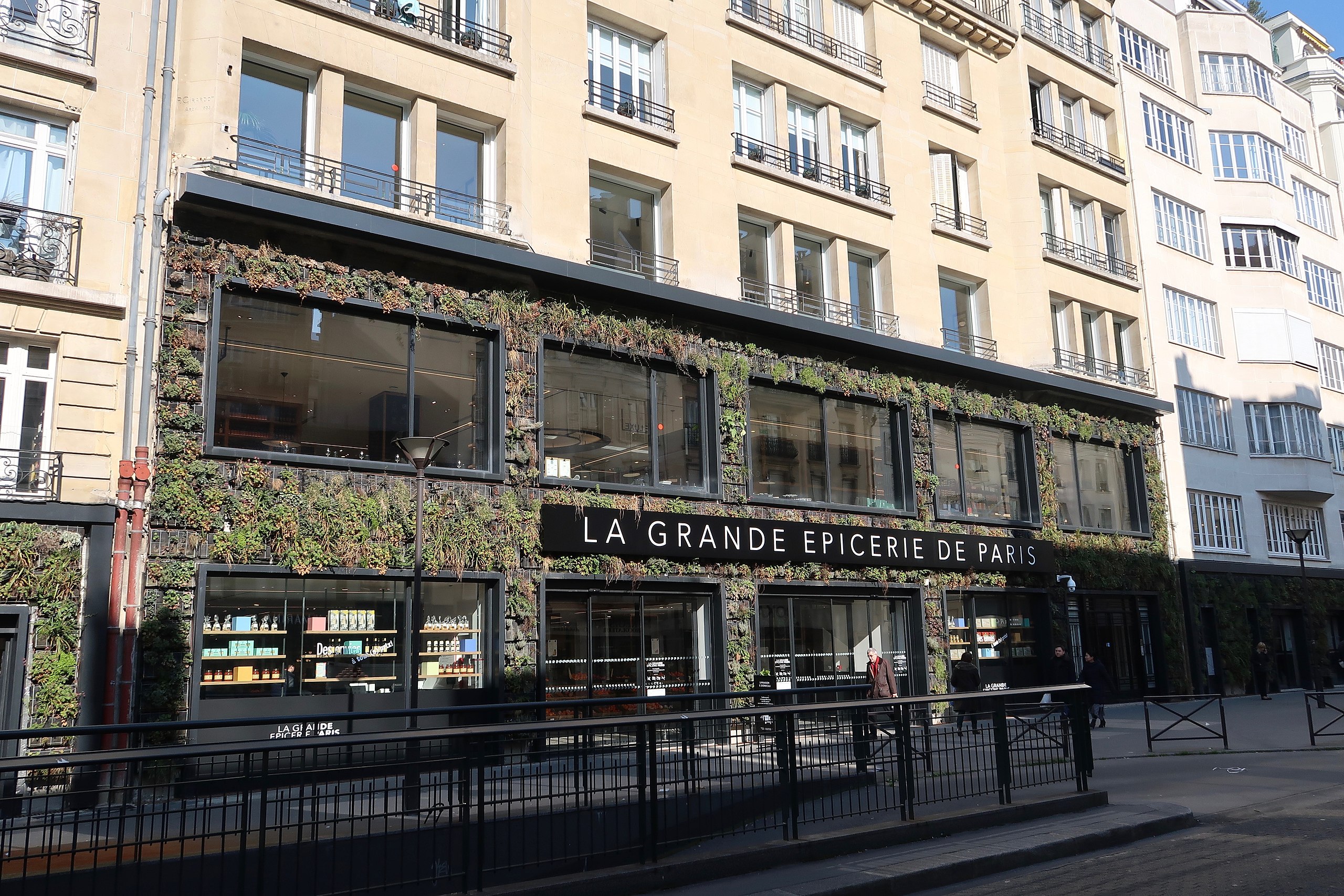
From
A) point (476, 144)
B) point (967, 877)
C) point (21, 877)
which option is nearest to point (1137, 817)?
point (967, 877)

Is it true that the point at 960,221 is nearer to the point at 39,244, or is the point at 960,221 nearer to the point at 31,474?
the point at 39,244

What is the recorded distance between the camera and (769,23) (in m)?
22.8

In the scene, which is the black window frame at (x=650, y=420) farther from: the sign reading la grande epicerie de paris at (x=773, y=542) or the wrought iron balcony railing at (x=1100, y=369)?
the wrought iron balcony railing at (x=1100, y=369)

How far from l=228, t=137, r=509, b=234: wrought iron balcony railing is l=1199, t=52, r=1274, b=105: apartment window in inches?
1133

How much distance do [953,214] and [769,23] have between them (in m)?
6.51

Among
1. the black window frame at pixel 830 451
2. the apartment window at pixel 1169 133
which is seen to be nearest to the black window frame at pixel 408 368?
the black window frame at pixel 830 451

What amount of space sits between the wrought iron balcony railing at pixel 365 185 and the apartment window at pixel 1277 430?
26482 millimetres

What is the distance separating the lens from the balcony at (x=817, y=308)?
2141 centimetres

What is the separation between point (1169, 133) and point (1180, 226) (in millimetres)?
3060

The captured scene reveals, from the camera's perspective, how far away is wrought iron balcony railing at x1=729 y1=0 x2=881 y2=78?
73.9ft

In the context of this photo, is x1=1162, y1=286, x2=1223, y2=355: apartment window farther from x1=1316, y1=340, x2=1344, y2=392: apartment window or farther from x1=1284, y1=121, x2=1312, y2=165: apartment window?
x1=1284, y1=121, x2=1312, y2=165: apartment window

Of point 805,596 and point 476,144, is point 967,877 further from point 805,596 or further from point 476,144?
point 476,144

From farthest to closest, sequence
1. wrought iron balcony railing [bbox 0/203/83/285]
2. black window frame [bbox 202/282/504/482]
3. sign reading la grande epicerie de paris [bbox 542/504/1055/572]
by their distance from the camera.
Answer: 1. sign reading la grande epicerie de paris [bbox 542/504/1055/572]
2. black window frame [bbox 202/282/504/482]
3. wrought iron balcony railing [bbox 0/203/83/285]

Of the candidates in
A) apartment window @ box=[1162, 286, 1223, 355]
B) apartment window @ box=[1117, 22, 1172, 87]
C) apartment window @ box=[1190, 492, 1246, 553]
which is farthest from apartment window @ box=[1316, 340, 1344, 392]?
apartment window @ box=[1117, 22, 1172, 87]
